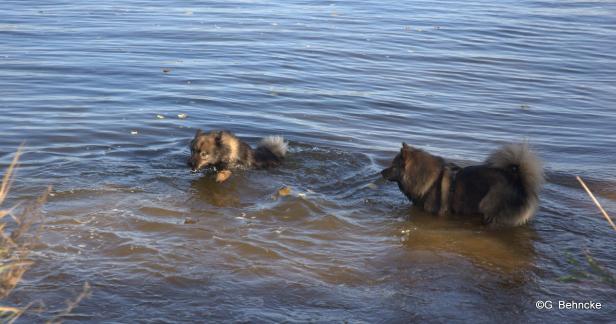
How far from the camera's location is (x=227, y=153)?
348 inches

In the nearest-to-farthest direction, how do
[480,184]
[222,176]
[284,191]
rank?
1. [480,184]
2. [284,191]
3. [222,176]

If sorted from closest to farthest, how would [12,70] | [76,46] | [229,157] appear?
[229,157], [12,70], [76,46]

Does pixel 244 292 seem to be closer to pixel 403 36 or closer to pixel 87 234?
pixel 87 234

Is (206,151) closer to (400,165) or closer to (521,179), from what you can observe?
(400,165)

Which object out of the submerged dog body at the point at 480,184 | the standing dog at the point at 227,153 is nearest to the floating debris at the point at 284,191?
the standing dog at the point at 227,153

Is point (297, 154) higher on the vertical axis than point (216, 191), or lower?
higher

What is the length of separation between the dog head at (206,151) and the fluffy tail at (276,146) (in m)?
0.53

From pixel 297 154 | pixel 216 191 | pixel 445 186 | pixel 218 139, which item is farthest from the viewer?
pixel 297 154

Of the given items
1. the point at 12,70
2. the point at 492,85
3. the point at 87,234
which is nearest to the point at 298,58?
the point at 492,85

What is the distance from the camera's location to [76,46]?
580 inches

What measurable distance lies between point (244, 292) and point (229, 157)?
10.5 ft

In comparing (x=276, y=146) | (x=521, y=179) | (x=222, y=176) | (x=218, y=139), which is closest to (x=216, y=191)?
(x=222, y=176)

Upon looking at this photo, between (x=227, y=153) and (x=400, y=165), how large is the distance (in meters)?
2.02

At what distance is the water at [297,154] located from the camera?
19.5 ft
